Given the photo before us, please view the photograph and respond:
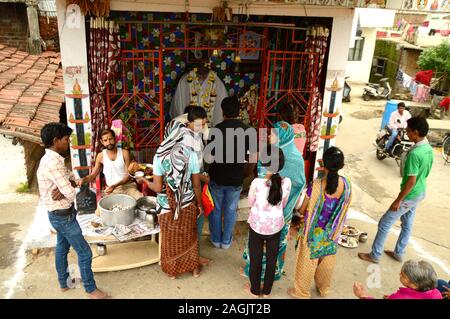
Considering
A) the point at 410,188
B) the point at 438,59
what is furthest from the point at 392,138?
the point at 438,59

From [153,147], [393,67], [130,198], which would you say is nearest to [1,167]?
[153,147]

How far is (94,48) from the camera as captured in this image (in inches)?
177

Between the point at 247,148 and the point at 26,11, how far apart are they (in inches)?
272

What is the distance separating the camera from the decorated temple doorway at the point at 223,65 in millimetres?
5367

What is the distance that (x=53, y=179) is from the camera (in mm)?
3152

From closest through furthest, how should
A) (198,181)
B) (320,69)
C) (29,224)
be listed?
(198,181), (29,224), (320,69)

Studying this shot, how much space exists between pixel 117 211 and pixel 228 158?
128 cm

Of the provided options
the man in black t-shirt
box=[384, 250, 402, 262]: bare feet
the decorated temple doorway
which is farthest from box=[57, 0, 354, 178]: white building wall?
box=[384, 250, 402, 262]: bare feet

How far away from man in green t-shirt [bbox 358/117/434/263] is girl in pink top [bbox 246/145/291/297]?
1537 mm

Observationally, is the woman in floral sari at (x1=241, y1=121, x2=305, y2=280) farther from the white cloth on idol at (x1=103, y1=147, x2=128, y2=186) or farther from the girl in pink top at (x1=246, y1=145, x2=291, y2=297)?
the white cloth on idol at (x1=103, y1=147, x2=128, y2=186)

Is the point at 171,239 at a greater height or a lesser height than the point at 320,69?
lesser

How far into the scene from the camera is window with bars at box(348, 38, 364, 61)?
1966 centimetres

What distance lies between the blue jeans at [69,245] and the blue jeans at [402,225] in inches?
125

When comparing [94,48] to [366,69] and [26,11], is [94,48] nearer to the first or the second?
[26,11]
